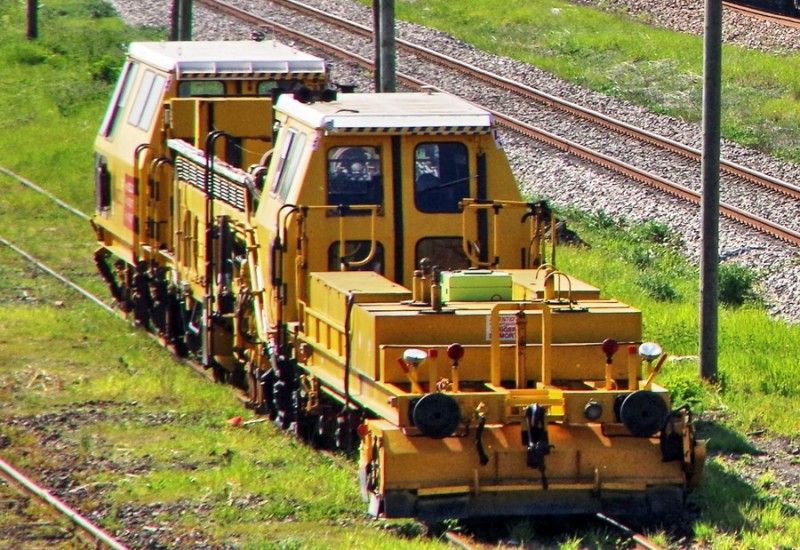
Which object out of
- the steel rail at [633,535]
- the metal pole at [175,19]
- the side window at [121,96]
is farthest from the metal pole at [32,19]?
the steel rail at [633,535]

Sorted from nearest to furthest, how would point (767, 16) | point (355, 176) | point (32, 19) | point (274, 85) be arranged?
point (355, 176) < point (274, 85) < point (767, 16) < point (32, 19)

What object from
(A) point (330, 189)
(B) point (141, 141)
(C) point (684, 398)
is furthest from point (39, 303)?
(C) point (684, 398)

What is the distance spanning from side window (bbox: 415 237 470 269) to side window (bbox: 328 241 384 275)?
0.41m

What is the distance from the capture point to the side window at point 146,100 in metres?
18.0

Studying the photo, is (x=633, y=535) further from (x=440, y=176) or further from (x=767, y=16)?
(x=767, y=16)

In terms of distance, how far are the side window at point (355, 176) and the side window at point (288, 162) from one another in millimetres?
365

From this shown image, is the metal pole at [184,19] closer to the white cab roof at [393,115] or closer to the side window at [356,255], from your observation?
the white cab roof at [393,115]

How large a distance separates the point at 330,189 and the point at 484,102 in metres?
14.4

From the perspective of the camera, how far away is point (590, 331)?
36.7ft

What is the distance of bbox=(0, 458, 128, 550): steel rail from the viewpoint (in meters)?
10.3

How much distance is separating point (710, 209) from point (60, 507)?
6.89 meters

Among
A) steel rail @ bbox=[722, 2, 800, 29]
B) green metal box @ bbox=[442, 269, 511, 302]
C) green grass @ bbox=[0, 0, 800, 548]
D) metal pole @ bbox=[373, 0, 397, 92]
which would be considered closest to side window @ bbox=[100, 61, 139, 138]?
green grass @ bbox=[0, 0, 800, 548]

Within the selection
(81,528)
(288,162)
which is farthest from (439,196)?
(81,528)

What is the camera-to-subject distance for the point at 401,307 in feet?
36.8
